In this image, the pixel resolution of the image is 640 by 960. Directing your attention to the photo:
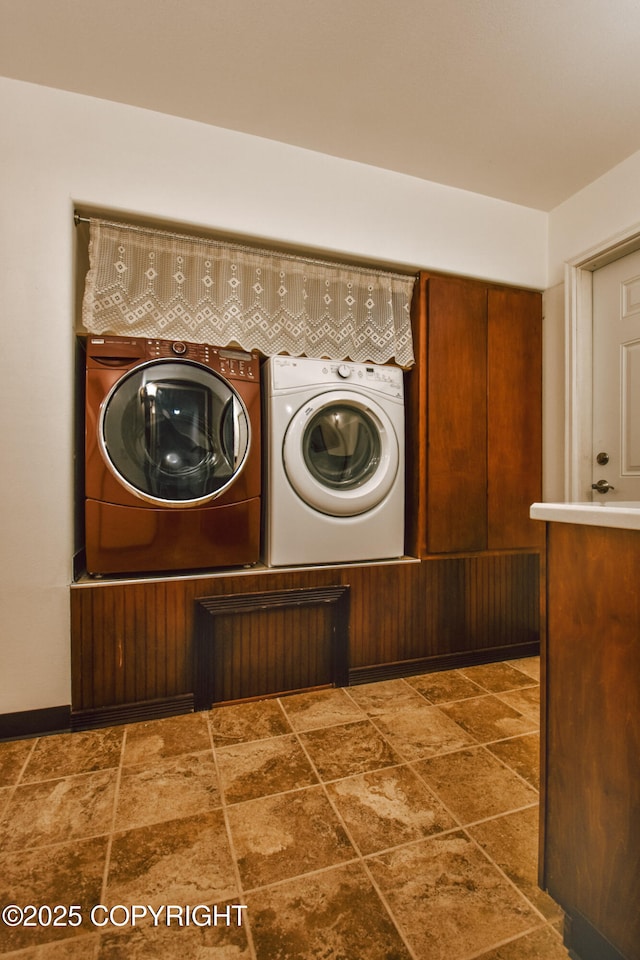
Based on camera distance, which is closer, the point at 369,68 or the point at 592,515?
the point at 592,515

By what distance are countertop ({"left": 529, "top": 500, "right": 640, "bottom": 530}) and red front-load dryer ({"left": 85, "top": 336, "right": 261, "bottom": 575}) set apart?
51.6 inches

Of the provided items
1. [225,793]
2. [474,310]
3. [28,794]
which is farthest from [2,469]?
[474,310]

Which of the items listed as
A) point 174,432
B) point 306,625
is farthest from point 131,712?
point 174,432

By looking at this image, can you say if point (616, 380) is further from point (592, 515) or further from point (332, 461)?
point (592, 515)

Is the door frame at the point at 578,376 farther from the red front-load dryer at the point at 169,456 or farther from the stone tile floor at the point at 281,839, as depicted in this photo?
the red front-load dryer at the point at 169,456

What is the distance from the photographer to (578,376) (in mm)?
2455

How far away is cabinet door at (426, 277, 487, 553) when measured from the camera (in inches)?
91.9

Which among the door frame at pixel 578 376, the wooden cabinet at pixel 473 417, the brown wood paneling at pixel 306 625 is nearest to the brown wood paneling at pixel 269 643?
the brown wood paneling at pixel 306 625

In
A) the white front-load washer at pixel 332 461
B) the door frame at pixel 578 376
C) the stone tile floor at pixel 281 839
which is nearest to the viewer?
the stone tile floor at pixel 281 839

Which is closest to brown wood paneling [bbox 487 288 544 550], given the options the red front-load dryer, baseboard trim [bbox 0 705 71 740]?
the red front-load dryer

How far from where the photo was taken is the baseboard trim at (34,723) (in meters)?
1.70

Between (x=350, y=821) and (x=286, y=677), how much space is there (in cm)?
82

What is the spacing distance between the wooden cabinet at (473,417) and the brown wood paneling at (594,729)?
135 centimetres

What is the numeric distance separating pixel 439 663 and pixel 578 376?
5.42ft
